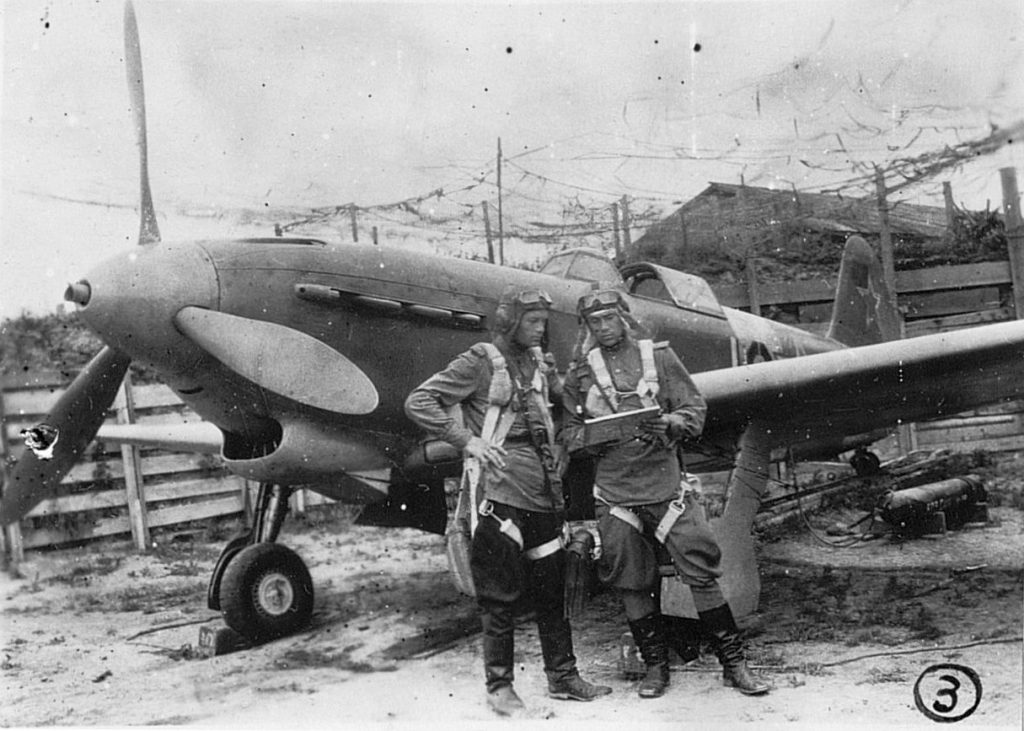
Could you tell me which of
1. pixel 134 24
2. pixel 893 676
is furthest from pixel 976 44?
pixel 134 24

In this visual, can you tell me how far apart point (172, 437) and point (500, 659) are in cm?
437

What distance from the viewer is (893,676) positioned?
11.3 ft

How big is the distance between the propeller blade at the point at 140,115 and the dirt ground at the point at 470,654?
223cm

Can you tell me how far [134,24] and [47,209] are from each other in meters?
1.08

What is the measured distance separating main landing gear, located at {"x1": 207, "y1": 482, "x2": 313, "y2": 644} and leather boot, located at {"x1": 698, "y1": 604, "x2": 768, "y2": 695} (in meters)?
2.53

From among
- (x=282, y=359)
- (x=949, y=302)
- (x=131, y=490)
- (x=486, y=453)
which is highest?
(x=949, y=302)

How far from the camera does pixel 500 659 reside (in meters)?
3.26

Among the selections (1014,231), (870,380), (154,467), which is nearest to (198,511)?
(154,467)

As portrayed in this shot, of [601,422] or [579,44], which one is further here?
[579,44]

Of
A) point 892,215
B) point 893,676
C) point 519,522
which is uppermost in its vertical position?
point 892,215

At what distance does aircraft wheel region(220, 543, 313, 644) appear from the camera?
15.0 ft

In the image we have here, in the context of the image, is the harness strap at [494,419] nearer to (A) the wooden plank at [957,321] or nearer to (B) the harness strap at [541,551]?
(B) the harness strap at [541,551]

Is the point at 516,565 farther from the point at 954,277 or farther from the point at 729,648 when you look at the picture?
the point at 954,277

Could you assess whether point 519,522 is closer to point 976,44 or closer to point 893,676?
point 893,676
